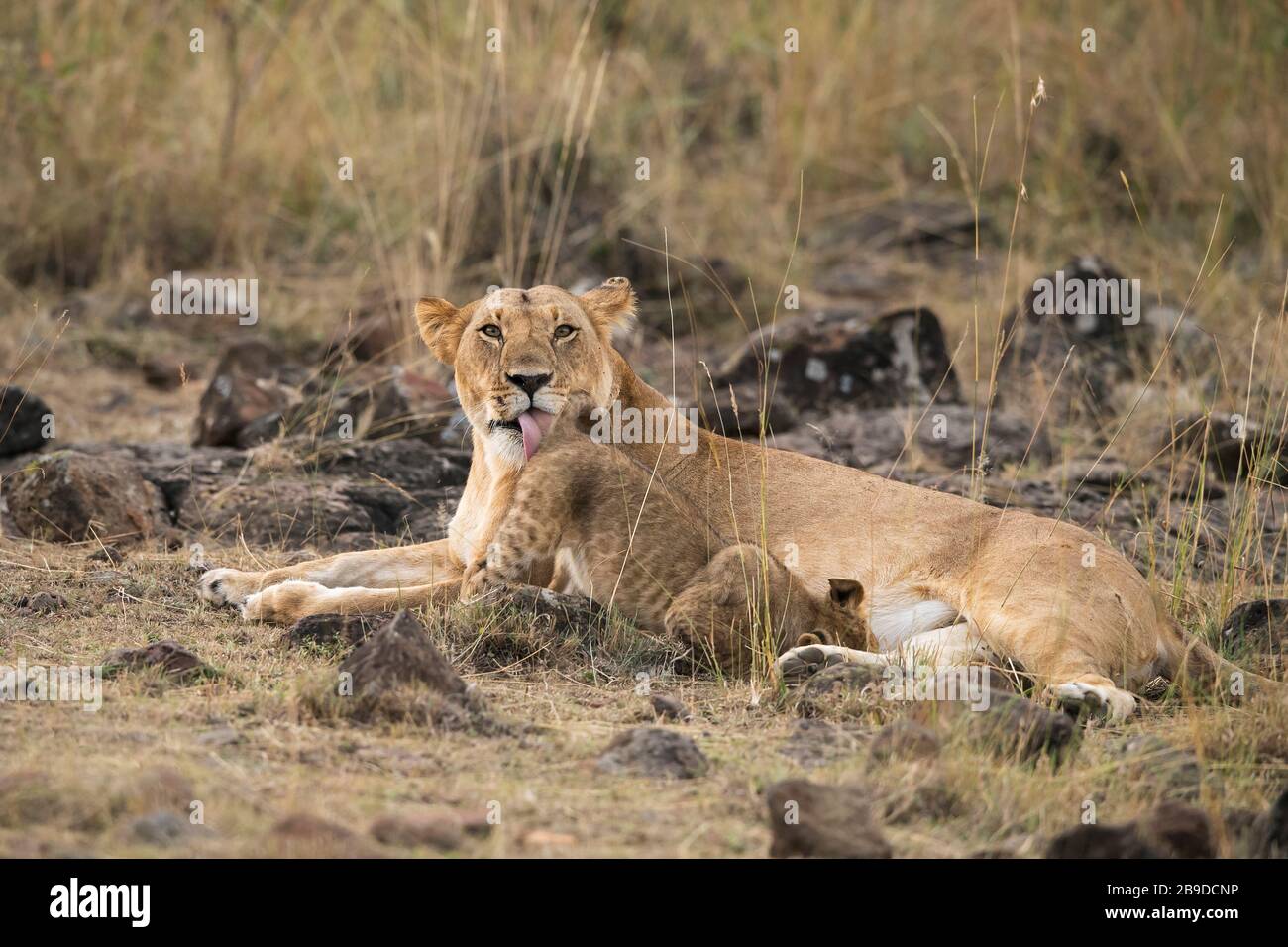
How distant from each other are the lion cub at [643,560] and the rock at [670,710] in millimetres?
526

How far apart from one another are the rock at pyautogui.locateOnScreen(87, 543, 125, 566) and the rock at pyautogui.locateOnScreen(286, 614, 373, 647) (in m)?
1.33

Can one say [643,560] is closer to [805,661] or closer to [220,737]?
[805,661]

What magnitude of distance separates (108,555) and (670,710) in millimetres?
2688

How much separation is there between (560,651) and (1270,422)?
3.11 meters

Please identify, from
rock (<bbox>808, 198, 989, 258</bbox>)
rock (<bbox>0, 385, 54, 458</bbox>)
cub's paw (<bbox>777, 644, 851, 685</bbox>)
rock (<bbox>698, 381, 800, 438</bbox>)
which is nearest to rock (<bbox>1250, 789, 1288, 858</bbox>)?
cub's paw (<bbox>777, 644, 851, 685</bbox>)

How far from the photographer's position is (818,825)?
360cm

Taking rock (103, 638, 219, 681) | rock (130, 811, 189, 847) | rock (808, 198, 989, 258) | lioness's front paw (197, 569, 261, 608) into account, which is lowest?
rock (130, 811, 189, 847)

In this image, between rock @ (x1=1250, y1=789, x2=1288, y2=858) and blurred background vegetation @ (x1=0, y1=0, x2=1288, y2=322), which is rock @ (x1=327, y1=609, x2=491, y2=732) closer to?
rock @ (x1=1250, y1=789, x2=1288, y2=858)

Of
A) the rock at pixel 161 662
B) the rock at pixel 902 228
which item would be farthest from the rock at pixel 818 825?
the rock at pixel 902 228

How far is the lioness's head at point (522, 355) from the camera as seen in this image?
19.5 feet

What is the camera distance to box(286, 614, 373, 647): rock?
Result: 5.31 m

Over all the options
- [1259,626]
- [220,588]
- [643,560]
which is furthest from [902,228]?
[220,588]

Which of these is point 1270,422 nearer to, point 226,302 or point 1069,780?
point 1069,780
